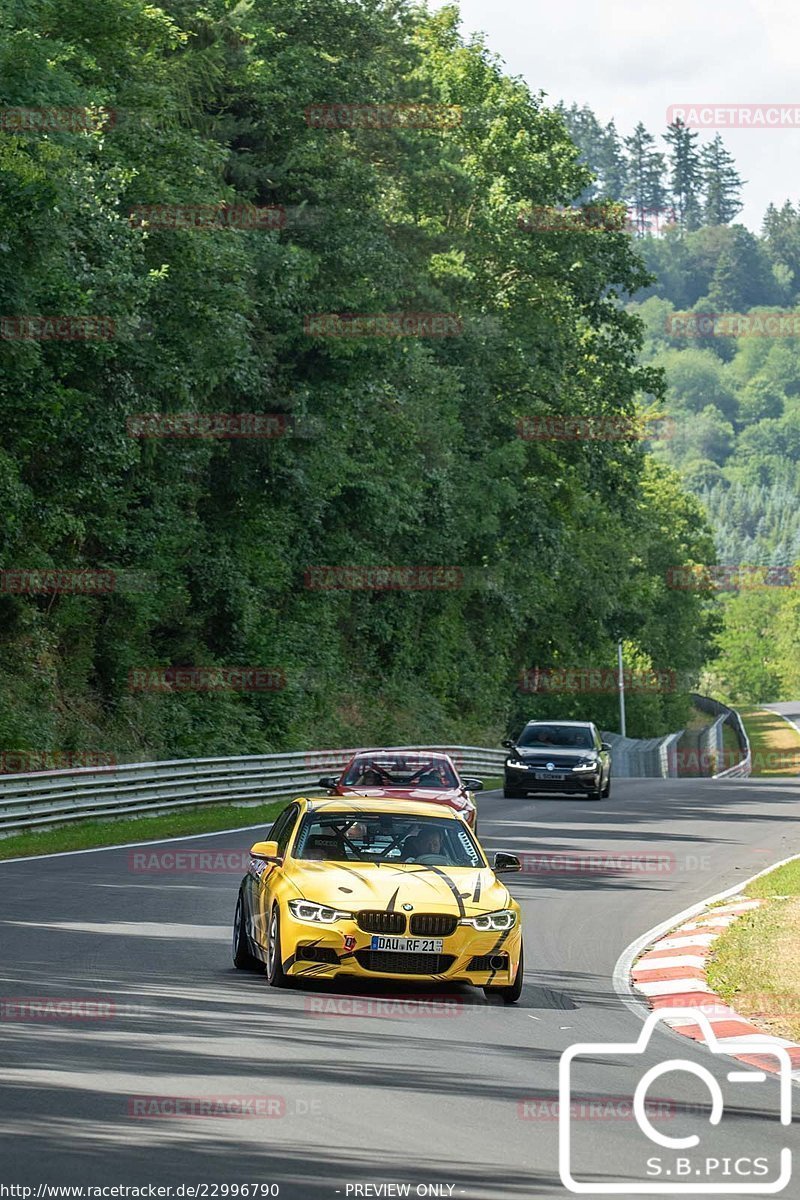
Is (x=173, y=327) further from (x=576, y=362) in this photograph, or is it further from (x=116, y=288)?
(x=576, y=362)

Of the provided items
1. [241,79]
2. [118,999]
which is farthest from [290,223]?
[118,999]

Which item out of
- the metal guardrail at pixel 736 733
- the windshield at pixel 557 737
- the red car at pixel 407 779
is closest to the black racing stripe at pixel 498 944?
the red car at pixel 407 779

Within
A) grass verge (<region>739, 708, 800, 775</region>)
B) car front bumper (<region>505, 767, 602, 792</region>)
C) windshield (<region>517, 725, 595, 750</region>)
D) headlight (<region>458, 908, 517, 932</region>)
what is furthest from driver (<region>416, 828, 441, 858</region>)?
grass verge (<region>739, 708, 800, 775</region>)

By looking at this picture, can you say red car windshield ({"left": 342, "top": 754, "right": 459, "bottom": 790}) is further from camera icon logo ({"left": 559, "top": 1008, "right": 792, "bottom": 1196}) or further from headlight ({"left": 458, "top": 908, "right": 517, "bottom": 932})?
camera icon logo ({"left": 559, "top": 1008, "right": 792, "bottom": 1196})

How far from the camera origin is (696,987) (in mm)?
14109

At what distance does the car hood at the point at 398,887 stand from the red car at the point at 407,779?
383 inches

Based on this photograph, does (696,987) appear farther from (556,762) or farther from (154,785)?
(556,762)

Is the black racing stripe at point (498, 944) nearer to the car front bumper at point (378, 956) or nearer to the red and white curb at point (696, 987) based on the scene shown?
the car front bumper at point (378, 956)

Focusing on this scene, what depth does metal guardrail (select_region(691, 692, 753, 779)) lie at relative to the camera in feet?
264

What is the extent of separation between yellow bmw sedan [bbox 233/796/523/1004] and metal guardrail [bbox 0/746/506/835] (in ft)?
45.5

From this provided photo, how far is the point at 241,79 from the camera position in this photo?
139 ft

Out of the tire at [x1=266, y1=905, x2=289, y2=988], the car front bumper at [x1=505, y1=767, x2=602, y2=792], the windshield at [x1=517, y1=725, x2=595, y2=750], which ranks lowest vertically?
the car front bumper at [x1=505, y1=767, x2=602, y2=792]

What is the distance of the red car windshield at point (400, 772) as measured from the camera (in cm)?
2411

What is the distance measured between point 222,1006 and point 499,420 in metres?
46.9
